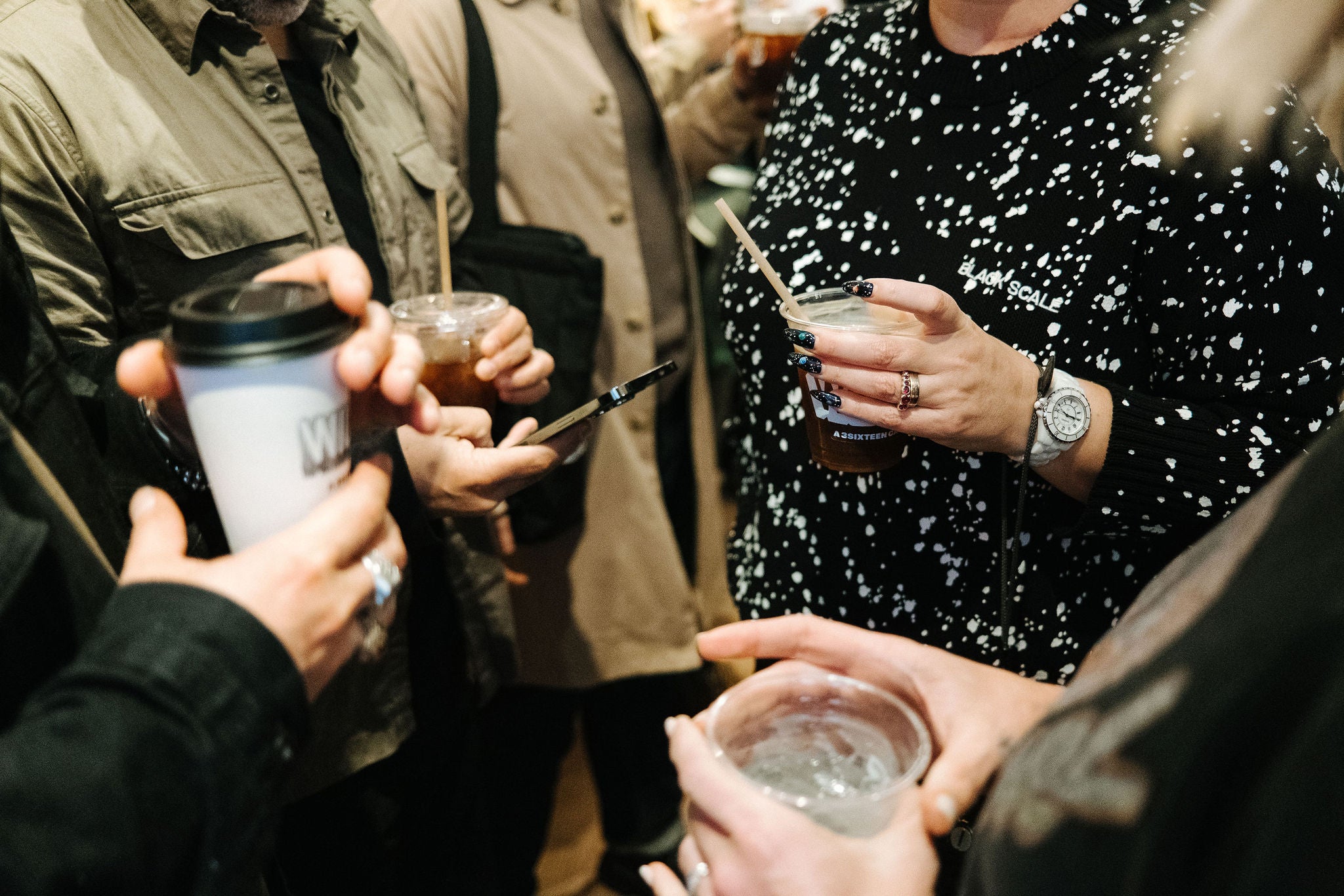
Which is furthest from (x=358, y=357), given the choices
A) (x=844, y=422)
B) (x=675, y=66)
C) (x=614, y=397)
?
(x=675, y=66)

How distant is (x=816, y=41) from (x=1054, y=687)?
49.2 inches

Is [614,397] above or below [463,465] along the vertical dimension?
above

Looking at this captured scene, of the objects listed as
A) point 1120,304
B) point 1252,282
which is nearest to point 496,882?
point 1120,304

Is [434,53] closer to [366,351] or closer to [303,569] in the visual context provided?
[366,351]

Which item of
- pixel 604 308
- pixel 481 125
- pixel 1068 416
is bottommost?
pixel 604 308

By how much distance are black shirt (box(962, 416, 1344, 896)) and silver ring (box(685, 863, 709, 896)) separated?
0.86ft

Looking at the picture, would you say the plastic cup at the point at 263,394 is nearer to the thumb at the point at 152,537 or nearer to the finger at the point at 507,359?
the thumb at the point at 152,537

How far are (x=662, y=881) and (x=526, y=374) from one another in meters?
0.88

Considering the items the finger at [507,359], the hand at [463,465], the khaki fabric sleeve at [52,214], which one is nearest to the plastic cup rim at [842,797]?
the hand at [463,465]

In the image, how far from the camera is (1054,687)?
0.91 m

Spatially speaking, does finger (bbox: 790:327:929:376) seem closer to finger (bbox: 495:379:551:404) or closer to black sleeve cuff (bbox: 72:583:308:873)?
finger (bbox: 495:379:551:404)

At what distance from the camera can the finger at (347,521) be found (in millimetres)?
700

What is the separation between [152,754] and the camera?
1.97 ft

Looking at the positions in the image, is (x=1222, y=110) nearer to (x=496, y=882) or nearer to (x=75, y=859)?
(x=75, y=859)
